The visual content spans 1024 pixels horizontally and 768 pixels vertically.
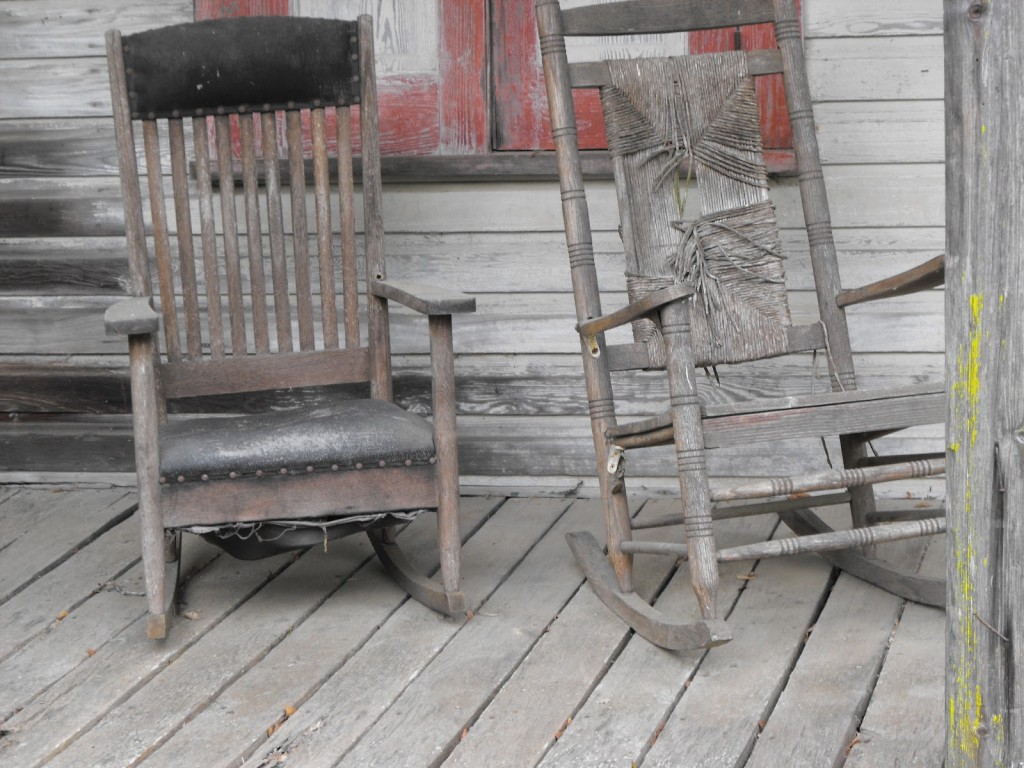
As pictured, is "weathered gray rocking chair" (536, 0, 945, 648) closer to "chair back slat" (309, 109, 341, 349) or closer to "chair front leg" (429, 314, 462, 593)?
"chair front leg" (429, 314, 462, 593)

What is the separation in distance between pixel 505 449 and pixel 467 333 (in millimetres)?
326

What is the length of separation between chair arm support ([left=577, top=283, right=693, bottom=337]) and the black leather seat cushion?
1.28 ft

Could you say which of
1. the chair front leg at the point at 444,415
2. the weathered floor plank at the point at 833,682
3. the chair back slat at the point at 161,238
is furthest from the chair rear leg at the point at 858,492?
the chair back slat at the point at 161,238

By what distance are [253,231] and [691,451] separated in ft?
3.70

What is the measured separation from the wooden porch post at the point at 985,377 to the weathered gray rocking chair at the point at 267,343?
3.20 feet

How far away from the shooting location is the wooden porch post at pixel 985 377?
57.4 inches

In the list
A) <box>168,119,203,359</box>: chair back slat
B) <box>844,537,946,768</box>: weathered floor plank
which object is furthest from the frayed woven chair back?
<box>168,119,203,359</box>: chair back slat

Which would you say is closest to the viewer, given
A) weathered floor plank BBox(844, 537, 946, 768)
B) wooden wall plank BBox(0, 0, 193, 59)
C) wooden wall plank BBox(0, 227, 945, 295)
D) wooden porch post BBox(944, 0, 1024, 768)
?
wooden porch post BBox(944, 0, 1024, 768)

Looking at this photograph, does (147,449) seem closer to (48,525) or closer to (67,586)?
(67,586)

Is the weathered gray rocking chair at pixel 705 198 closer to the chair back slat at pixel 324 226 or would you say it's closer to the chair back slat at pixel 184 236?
the chair back slat at pixel 324 226

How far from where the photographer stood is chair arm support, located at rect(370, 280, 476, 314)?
2.25m

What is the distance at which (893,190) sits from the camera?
2.96 m

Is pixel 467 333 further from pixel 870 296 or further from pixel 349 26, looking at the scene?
pixel 870 296

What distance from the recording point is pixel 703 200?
2.59 metres
